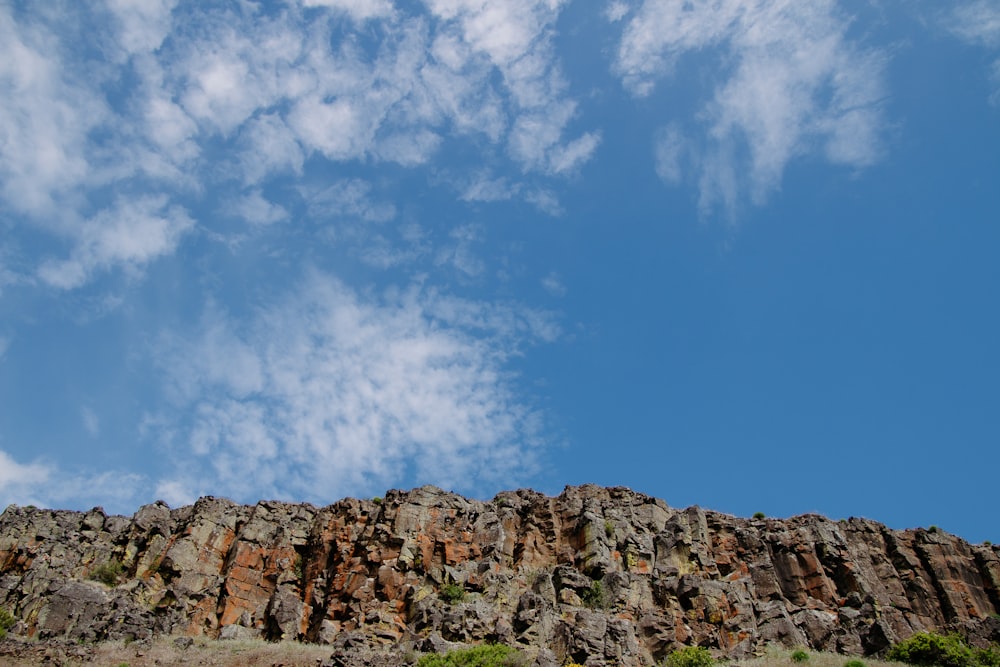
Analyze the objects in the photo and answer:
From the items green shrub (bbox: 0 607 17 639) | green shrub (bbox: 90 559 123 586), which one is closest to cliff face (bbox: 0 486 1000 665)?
green shrub (bbox: 90 559 123 586)

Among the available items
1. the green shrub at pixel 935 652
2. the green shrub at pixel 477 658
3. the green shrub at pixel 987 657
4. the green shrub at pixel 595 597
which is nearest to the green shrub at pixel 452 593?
the green shrub at pixel 477 658

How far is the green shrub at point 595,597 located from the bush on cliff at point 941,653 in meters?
16.1

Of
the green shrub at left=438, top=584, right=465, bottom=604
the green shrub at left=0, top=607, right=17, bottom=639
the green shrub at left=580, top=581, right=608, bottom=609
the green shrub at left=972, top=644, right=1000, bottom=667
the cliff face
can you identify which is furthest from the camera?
the green shrub at left=438, top=584, right=465, bottom=604

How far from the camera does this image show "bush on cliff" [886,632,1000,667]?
34969 mm

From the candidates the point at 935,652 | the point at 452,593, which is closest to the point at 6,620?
the point at 452,593

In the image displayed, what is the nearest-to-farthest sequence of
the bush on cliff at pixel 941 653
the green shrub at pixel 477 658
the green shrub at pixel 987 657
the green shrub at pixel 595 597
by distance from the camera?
the green shrub at pixel 477 658 → the green shrub at pixel 987 657 → the bush on cliff at pixel 941 653 → the green shrub at pixel 595 597

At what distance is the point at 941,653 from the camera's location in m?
35.7

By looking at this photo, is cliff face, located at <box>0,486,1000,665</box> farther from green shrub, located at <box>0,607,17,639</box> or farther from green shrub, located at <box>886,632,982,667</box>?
green shrub, located at <box>886,632,982,667</box>

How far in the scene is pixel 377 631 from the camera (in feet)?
135

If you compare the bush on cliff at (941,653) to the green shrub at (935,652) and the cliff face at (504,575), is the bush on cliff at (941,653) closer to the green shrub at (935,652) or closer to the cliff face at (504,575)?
Answer: the green shrub at (935,652)

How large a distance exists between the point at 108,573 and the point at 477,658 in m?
33.1

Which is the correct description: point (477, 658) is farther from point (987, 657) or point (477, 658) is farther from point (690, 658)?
point (987, 657)

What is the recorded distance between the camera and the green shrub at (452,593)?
42.4m

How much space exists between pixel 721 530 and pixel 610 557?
14172mm
